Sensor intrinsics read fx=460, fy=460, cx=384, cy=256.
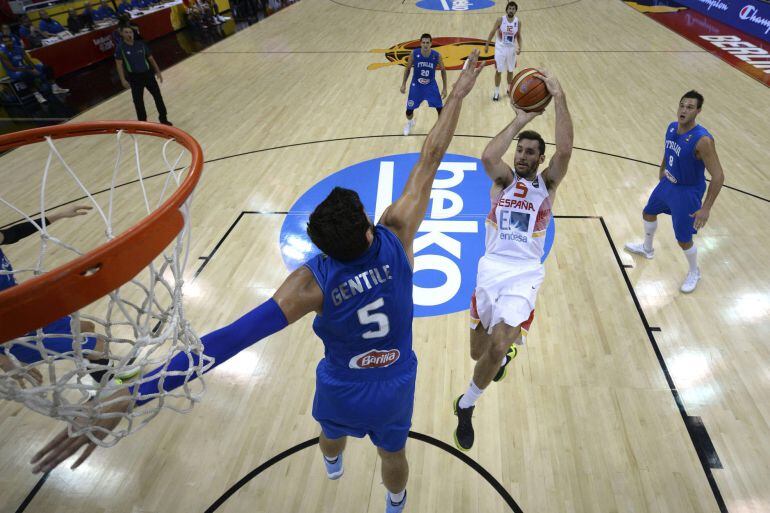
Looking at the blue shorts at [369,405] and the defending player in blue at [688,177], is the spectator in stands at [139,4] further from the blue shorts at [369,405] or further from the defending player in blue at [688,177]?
the blue shorts at [369,405]

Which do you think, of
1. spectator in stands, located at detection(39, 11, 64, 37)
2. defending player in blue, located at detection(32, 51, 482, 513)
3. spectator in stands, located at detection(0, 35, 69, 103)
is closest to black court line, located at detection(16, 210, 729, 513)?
defending player in blue, located at detection(32, 51, 482, 513)

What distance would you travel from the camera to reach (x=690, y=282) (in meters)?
4.46

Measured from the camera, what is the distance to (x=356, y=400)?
7.31 ft

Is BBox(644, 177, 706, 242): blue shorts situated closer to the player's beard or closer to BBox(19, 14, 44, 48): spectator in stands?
the player's beard

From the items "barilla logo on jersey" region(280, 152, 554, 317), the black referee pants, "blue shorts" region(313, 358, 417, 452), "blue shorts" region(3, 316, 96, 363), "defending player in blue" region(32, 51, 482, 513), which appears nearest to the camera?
"defending player in blue" region(32, 51, 482, 513)

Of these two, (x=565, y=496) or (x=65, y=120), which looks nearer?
(x=565, y=496)

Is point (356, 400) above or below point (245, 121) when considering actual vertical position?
above

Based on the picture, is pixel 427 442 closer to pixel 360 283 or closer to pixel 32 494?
pixel 360 283

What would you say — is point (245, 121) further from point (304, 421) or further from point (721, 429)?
point (721, 429)

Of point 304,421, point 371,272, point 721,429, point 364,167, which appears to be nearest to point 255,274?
point 304,421

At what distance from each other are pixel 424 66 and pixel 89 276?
22.3ft

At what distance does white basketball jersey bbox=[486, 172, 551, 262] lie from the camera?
331 cm

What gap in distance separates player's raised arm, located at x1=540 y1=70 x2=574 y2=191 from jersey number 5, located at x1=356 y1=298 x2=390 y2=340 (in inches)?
70.3

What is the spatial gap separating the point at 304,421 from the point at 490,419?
139 cm
